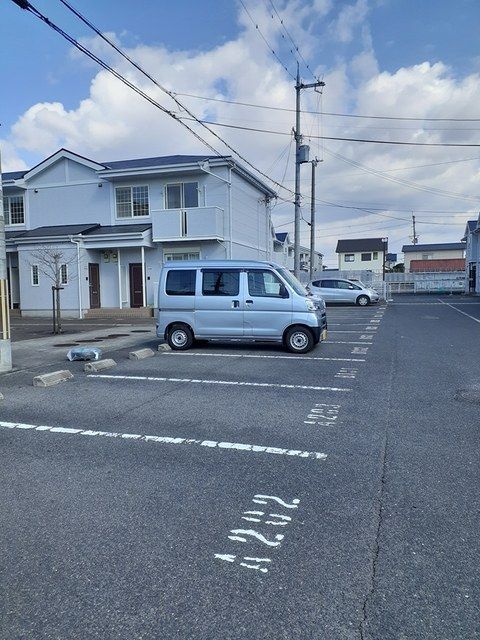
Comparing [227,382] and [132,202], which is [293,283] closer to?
[227,382]

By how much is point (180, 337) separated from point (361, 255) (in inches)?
2347

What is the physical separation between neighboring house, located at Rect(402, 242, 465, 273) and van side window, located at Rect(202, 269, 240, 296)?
64.8 m

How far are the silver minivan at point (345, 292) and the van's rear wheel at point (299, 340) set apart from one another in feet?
55.7

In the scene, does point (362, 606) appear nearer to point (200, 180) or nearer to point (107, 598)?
point (107, 598)

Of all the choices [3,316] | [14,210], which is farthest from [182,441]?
[14,210]

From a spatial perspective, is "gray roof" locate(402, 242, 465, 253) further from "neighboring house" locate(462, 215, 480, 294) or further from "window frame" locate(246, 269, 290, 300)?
"window frame" locate(246, 269, 290, 300)

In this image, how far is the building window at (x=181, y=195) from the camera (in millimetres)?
21578

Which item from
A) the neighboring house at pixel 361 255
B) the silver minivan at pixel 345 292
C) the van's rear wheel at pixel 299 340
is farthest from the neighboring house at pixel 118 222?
the neighboring house at pixel 361 255

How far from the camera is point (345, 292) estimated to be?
27.5 m

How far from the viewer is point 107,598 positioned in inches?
99.2

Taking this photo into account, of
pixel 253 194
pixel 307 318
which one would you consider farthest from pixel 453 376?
pixel 253 194

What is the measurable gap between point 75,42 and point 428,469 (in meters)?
8.81

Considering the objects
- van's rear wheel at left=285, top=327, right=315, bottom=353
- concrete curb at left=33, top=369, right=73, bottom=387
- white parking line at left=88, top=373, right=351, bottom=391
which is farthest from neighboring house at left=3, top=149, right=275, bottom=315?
concrete curb at left=33, top=369, right=73, bottom=387

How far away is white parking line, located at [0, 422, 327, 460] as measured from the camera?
4.56m
